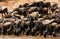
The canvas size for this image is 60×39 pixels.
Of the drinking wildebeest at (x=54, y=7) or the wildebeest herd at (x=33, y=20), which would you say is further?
the drinking wildebeest at (x=54, y=7)

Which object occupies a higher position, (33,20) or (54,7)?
(54,7)

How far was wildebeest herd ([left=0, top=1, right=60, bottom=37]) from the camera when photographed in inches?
543

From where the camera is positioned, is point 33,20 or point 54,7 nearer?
point 33,20

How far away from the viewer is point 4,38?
13773 mm

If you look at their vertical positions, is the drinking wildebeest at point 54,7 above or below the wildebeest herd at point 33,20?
above

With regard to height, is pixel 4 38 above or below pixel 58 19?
below

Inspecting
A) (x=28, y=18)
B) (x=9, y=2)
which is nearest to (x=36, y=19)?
(x=28, y=18)

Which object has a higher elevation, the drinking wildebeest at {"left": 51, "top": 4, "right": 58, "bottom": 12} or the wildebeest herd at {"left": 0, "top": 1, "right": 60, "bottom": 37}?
the drinking wildebeest at {"left": 51, "top": 4, "right": 58, "bottom": 12}

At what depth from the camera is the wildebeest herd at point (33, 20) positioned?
13.8m

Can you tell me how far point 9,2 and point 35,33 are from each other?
4940 mm

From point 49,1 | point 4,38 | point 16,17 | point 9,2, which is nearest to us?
point 4,38

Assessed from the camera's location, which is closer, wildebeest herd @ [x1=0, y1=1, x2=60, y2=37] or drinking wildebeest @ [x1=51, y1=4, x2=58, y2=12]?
wildebeest herd @ [x1=0, y1=1, x2=60, y2=37]

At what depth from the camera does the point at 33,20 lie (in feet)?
47.1

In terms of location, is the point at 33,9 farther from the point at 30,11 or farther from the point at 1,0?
the point at 1,0
